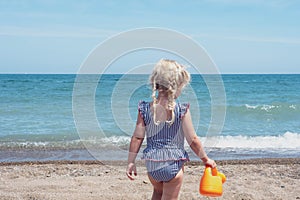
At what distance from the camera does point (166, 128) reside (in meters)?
3.49

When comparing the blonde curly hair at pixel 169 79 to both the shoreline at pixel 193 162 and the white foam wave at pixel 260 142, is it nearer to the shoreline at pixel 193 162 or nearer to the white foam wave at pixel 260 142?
the shoreline at pixel 193 162

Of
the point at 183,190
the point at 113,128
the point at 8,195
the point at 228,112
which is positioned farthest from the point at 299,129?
the point at 8,195

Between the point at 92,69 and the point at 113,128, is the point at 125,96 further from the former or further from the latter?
the point at 113,128

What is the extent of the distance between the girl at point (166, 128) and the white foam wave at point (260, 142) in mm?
6419

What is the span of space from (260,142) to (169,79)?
8.09m

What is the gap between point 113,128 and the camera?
36.3 feet

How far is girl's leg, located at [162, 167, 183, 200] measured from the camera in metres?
Result: 3.59

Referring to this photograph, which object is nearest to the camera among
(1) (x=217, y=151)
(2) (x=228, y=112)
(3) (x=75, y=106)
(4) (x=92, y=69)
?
(4) (x=92, y=69)

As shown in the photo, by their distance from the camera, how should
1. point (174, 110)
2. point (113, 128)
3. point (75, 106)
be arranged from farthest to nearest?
1. point (113, 128)
2. point (75, 106)
3. point (174, 110)

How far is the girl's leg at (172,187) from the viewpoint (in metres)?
3.59

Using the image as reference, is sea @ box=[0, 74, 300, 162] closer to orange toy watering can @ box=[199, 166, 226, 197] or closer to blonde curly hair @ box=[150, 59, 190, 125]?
blonde curly hair @ box=[150, 59, 190, 125]

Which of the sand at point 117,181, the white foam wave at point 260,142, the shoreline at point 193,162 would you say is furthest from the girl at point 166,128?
the white foam wave at point 260,142

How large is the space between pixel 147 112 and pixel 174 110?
21 cm

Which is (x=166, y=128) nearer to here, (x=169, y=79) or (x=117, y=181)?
(x=169, y=79)
